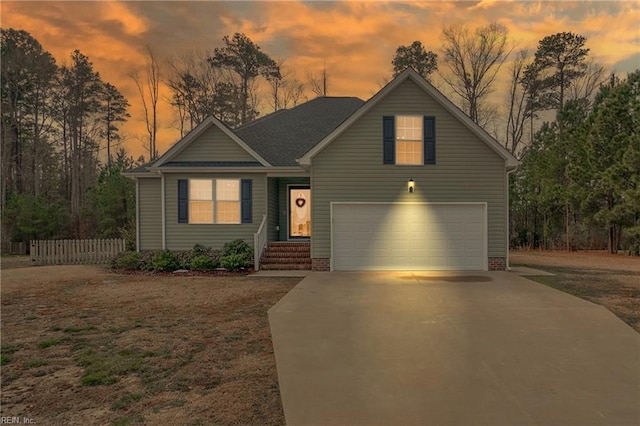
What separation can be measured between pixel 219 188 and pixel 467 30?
82.9 feet

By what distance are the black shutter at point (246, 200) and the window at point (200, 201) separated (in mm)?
1251

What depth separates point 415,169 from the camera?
42.3ft

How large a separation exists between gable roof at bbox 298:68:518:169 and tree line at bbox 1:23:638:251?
43.1ft

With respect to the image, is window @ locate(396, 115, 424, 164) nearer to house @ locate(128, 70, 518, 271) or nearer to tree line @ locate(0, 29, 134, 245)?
house @ locate(128, 70, 518, 271)

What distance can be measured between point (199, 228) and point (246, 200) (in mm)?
2147

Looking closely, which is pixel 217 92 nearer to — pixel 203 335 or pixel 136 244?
pixel 136 244

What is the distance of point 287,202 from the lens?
1599 centimetres

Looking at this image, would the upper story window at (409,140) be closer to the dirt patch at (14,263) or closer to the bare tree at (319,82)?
the dirt patch at (14,263)

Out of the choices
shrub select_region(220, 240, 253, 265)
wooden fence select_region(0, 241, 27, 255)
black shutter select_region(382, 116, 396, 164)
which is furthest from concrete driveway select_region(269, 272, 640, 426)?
wooden fence select_region(0, 241, 27, 255)

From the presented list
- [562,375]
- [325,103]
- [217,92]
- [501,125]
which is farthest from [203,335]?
[501,125]

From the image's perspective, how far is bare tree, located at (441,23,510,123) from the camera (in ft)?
96.1

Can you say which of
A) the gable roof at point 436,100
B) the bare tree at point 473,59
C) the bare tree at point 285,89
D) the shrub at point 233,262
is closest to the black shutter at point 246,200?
the shrub at point 233,262

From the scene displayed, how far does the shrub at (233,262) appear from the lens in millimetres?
12844

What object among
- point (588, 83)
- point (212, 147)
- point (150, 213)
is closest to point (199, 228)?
point (150, 213)
